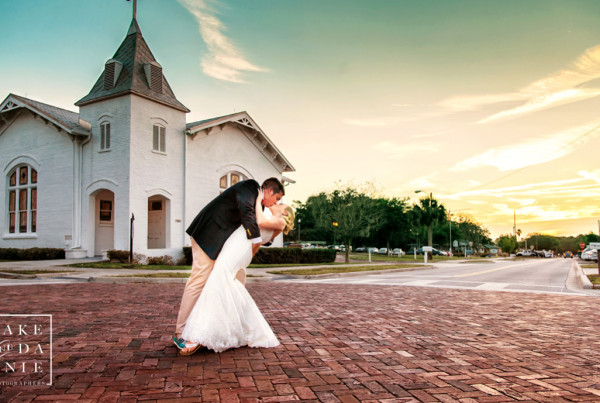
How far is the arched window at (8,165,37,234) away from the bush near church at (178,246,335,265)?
9801 mm

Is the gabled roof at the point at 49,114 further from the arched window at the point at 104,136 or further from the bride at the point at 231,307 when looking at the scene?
the bride at the point at 231,307

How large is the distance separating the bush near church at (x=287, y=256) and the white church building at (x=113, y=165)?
11.4 feet

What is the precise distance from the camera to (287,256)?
84.5ft

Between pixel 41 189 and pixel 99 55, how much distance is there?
8493 millimetres

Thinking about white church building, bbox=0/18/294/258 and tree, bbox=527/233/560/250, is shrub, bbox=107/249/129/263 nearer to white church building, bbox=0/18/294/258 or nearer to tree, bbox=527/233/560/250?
white church building, bbox=0/18/294/258

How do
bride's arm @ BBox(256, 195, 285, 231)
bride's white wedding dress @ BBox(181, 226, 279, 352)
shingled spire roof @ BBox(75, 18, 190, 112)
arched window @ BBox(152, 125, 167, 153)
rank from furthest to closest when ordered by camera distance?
arched window @ BBox(152, 125, 167, 153)
shingled spire roof @ BBox(75, 18, 190, 112)
bride's arm @ BBox(256, 195, 285, 231)
bride's white wedding dress @ BBox(181, 226, 279, 352)

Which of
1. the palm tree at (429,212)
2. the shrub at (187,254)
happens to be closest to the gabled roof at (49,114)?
the shrub at (187,254)

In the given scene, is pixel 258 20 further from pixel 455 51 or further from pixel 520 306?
pixel 520 306

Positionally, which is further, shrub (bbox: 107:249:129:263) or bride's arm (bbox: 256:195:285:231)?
shrub (bbox: 107:249:129:263)

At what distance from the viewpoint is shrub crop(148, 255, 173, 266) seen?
21516 mm

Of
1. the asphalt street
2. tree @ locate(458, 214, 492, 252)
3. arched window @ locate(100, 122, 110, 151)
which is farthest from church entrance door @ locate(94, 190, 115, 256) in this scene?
tree @ locate(458, 214, 492, 252)

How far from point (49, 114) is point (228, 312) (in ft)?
77.9

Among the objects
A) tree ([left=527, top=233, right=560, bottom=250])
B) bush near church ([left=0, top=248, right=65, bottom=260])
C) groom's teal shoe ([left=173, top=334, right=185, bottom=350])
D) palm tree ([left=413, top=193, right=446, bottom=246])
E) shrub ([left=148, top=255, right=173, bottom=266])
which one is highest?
palm tree ([left=413, top=193, right=446, bottom=246])

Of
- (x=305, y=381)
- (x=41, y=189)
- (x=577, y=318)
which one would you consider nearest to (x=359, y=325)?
(x=305, y=381)
